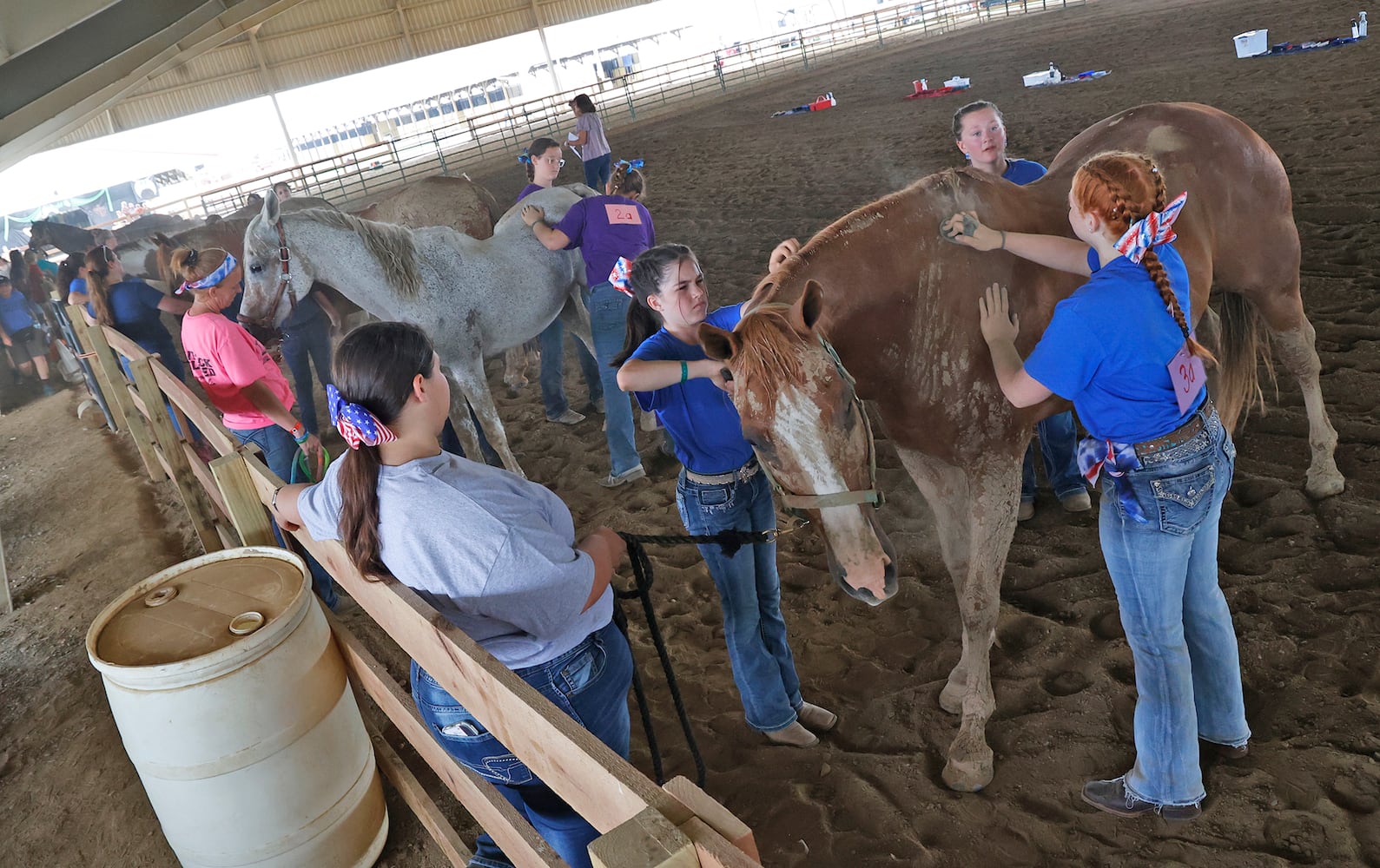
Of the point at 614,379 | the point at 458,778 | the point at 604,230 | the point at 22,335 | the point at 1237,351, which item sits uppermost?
the point at 22,335

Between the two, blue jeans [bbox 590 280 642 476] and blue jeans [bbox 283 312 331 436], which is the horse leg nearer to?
blue jeans [bbox 590 280 642 476]

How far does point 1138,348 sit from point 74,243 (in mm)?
11899

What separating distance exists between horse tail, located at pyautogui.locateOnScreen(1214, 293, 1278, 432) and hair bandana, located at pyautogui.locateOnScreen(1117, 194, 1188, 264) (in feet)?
6.37

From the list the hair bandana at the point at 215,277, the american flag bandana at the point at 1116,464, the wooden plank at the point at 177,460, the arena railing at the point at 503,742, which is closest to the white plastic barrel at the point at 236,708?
the arena railing at the point at 503,742

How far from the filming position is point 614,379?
190 inches

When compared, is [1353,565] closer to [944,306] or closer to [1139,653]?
[1139,653]

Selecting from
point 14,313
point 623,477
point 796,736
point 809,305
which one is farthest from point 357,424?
point 14,313

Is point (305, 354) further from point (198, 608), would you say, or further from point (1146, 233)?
point (1146, 233)

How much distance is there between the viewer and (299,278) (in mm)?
4586

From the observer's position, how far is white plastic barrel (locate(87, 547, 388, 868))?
1918 millimetres

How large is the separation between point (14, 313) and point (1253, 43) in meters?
17.1

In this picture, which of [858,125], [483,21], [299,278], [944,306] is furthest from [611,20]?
[944,306]

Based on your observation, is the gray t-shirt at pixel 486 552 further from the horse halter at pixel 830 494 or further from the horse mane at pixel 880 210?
the horse mane at pixel 880 210

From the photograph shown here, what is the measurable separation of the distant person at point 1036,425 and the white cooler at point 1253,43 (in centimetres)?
924
